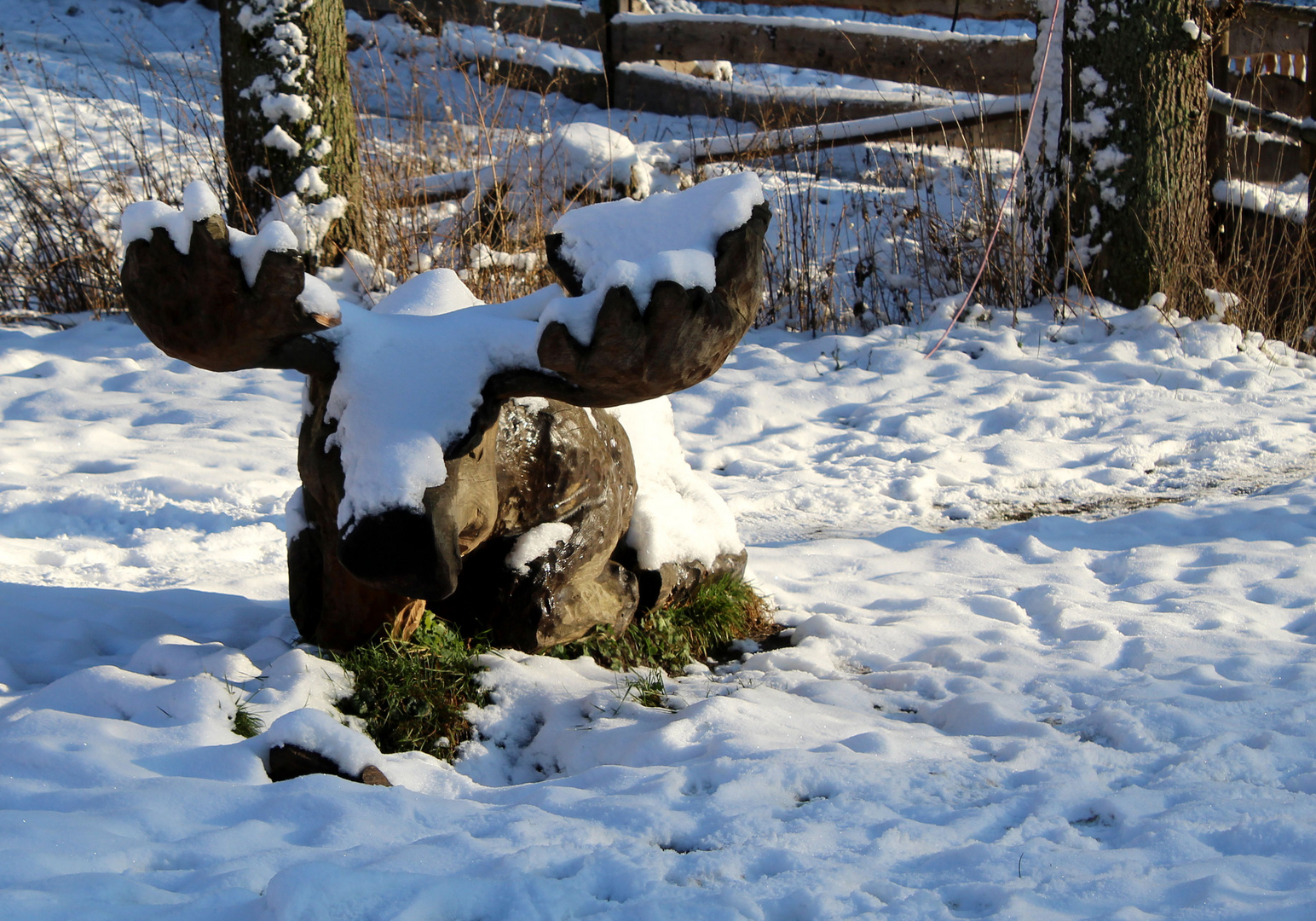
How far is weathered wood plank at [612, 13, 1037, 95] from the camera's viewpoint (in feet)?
29.3

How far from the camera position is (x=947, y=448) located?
17.5 feet

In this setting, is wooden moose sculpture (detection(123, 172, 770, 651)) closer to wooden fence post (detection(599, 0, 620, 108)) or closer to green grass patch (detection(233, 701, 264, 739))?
green grass patch (detection(233, 701, 264, 739))

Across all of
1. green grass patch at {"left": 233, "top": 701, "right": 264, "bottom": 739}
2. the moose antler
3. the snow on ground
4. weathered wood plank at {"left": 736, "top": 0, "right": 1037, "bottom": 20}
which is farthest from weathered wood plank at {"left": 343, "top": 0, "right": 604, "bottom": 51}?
green grass patch at {"left": 233, "top": 701, "right": 264, "bottom": 739}

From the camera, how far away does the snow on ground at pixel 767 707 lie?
181 cm

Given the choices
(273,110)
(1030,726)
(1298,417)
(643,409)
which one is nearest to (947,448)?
(1298,417)

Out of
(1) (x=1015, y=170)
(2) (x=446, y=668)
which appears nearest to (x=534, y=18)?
(1) (x=1015, y=170)

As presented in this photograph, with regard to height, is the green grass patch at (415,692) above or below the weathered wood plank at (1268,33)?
below

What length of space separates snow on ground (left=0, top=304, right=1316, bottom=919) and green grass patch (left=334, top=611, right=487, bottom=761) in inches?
2.5

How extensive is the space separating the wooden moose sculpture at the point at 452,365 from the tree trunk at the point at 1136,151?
199 inches

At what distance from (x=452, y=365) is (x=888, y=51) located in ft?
25.3

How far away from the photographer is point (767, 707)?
2.72 m

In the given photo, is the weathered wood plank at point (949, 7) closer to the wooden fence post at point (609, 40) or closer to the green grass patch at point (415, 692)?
the wooden fence post at point (609, 40)

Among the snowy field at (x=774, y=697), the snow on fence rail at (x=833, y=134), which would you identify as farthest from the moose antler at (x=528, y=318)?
the snow on fence rail at (x=833, y=134)

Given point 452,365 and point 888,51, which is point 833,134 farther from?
point 452,365
